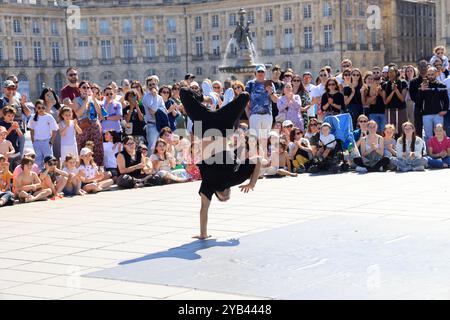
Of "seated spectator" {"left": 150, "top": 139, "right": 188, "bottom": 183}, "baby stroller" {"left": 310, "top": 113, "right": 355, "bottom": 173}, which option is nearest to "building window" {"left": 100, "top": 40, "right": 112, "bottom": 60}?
"baby stroller" {"left": 310, "top": 113, "right": 355, "bottom": 173}

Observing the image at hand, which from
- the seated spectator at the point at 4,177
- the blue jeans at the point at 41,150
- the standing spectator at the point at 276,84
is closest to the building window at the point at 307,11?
the standing spectator at the point at 276,84

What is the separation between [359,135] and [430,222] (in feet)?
23.9

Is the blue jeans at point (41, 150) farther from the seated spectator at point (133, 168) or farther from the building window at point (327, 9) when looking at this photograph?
the building window at point (327, 9)

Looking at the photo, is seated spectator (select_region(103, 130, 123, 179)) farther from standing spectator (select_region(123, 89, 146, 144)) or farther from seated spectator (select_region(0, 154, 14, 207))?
seated spectator (select_region(0, 154, 14, 207))

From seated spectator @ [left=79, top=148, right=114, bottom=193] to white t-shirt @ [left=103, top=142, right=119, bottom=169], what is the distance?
110 centimetres

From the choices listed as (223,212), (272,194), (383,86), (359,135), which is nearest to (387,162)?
(359,135)

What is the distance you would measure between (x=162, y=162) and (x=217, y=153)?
21.0 feet

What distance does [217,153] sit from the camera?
9.80m

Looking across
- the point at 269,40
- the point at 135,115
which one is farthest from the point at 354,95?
the point at 269,40

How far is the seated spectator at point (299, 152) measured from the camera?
17.0 m

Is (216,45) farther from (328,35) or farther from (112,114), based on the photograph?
(112,114)

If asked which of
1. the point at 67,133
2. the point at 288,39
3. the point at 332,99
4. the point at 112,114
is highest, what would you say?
the point at 288,39

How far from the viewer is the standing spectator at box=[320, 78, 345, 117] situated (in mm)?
17844
